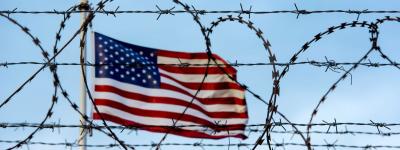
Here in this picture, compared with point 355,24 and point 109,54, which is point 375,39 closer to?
point 355,24

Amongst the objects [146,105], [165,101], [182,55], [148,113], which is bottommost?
[148,113]

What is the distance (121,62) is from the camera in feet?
45.2

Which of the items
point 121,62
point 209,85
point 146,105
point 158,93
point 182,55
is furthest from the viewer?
point 182,55

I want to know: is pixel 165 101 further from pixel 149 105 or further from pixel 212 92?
pixel 212 92

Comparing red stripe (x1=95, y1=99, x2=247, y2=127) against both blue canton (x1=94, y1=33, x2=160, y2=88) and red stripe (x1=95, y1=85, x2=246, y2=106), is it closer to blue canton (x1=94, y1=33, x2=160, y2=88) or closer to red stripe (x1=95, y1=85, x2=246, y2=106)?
red stripe (x1=95, y1=85, x2=246, y2=106)

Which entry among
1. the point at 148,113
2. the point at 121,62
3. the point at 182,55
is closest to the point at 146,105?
the point at 148,113

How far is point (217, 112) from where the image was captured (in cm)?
1410

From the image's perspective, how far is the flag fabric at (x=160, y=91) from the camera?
13086 mm

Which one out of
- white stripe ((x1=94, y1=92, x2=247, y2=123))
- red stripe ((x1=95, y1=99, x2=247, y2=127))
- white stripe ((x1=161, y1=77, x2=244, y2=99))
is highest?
white stripe ((x1=161, y1=77, x2=244, y2=99))

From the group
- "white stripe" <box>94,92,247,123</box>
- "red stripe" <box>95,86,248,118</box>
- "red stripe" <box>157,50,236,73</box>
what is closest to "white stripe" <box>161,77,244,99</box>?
"red stripe" <box>95,86,248,118</box>

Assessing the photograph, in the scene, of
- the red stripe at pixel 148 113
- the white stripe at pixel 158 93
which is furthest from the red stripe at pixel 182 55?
the red stripe at pixel 148 113

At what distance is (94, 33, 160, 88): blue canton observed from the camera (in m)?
13.4

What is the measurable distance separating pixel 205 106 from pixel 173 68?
0.73 metres

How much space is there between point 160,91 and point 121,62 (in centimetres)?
69
